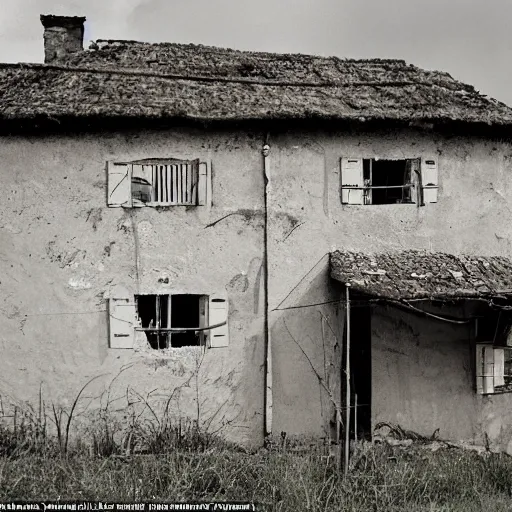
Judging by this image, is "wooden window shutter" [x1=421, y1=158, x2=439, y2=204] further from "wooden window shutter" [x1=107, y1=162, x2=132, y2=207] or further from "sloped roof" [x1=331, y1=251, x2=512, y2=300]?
"wooden window shutter" [x1=107, y1=162, x2=132, y2=207]

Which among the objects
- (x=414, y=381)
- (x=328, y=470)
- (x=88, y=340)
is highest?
(x=88, y=340)

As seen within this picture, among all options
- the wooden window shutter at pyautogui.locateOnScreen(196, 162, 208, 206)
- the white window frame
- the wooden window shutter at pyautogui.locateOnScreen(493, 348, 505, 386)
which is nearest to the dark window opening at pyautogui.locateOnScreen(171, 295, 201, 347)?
the white window frame

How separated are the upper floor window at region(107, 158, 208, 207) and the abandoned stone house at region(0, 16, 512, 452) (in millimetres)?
21

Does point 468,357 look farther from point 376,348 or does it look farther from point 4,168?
point 4,168

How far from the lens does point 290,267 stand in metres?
10.8

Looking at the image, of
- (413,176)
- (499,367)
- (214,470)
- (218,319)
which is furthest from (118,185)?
(499,367)

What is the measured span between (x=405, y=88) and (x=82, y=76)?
16.8 ft

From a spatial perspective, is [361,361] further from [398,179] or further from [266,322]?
[398,179]

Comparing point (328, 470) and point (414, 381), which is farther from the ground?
point (414, 381)

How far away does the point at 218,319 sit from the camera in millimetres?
10539

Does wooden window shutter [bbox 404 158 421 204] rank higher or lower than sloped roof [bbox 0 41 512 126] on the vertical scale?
lower

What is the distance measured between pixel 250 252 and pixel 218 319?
1093 mm

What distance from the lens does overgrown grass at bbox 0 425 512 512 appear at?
7723 mm

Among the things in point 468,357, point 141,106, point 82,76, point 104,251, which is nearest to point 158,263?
point 104,251
